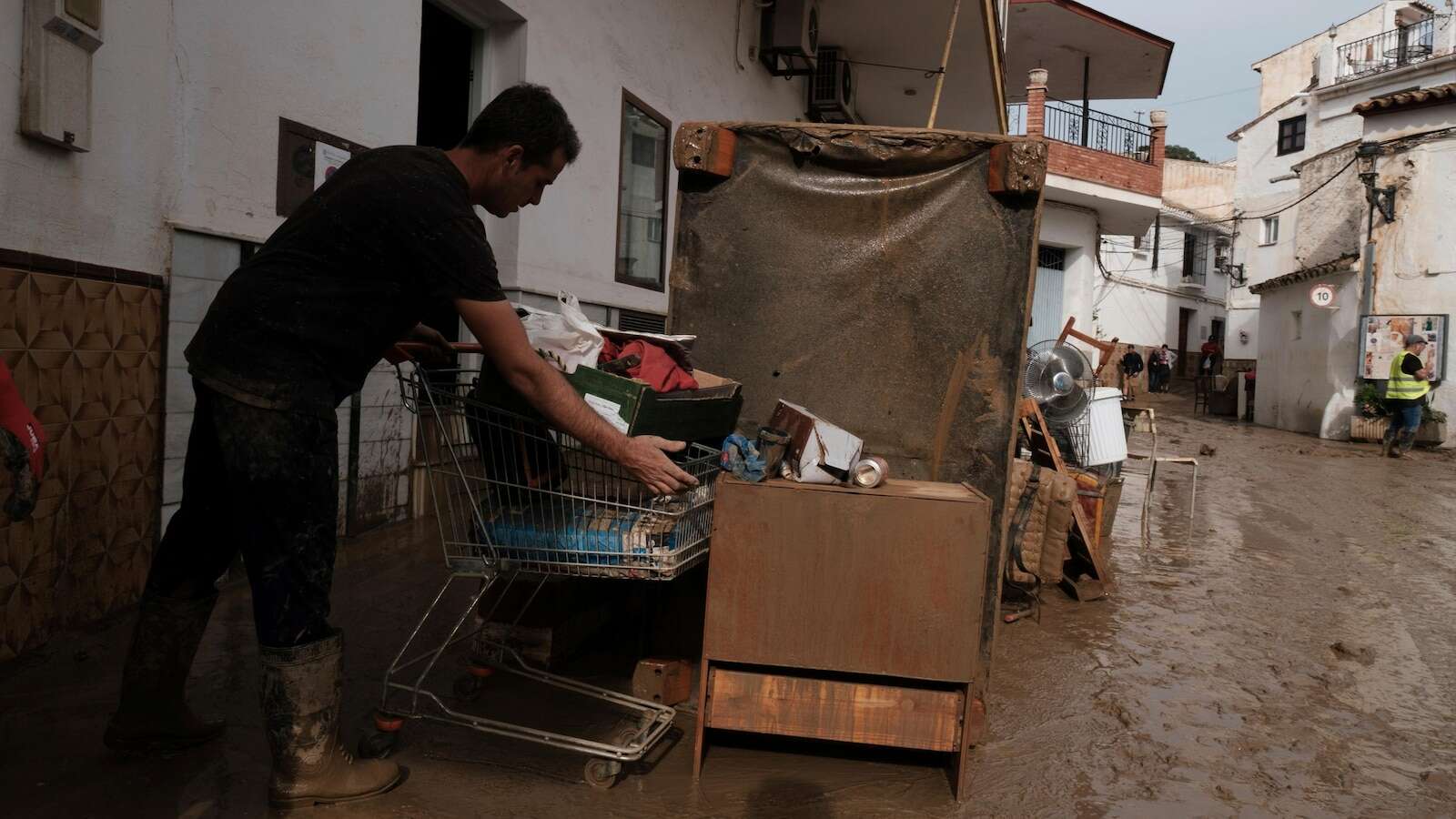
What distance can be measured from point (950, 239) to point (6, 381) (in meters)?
3.28

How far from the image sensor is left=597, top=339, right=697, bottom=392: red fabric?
3238 millimetres

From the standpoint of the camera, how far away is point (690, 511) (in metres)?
3.04

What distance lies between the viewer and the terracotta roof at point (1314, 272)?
845 inches

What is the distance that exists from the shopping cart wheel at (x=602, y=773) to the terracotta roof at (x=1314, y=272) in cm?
2383

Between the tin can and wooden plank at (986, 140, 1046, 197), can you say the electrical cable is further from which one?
the tin can

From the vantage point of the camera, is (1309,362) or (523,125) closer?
(523,125)

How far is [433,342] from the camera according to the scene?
10.9 feet

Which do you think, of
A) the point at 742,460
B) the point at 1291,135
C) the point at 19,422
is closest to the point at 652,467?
the point at 742,460

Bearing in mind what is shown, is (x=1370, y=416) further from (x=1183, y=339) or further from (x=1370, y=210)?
(x=1183, y=339)

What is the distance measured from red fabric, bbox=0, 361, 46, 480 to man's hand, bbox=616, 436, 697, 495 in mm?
1488

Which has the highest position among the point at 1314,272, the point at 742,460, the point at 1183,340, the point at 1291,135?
the point at 1291,135

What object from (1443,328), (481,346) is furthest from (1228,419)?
(481,346)

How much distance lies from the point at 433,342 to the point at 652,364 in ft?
2.54

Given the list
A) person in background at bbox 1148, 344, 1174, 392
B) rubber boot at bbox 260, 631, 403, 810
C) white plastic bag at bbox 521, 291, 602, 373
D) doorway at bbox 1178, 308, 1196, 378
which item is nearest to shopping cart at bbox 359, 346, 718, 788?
white plastic bag at bbox 521, 291, 602, 373
